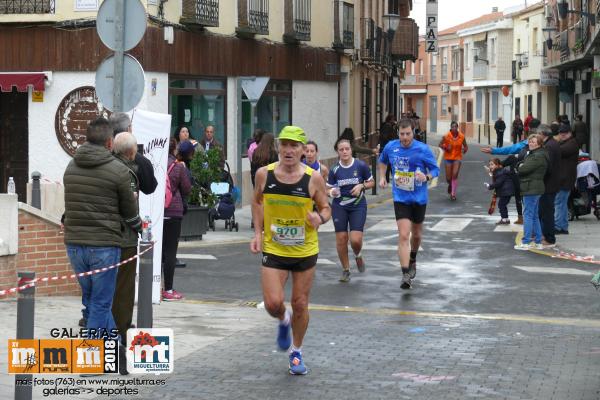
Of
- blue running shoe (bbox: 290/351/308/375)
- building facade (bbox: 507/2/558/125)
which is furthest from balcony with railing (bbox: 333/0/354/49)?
blue running shoe (bbox: 290/351/308/375)

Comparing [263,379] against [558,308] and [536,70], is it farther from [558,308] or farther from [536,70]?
[536,70]

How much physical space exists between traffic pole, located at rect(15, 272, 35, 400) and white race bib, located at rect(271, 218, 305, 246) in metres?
2.34

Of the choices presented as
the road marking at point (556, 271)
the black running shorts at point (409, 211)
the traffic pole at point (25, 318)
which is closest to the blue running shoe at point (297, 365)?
the traffic pole at point (25, 318)

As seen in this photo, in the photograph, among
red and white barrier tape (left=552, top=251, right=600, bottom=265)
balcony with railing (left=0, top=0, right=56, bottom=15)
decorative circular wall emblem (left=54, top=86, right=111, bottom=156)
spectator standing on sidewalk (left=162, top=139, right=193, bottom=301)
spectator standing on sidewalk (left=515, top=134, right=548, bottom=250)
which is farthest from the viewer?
decorative circular wall emblem (left=54, top=86, right=111, bottom=156)

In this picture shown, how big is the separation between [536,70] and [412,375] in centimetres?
5776

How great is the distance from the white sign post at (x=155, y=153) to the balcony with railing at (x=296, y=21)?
18.0m

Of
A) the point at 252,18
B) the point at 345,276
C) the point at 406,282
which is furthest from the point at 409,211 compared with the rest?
the point at 252,18

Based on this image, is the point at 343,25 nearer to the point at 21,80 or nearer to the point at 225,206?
the point at 21,80

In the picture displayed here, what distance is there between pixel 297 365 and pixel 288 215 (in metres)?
1.10

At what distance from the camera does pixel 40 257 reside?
12.6 meters

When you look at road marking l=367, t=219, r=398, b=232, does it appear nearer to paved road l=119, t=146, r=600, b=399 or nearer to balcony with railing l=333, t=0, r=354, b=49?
paved road l=119, t=146, r=600, b=399

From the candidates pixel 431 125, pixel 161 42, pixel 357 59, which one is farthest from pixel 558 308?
pixel 431 125

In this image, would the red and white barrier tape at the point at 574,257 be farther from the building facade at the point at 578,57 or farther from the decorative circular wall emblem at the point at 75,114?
the building facade at the point at 578,57

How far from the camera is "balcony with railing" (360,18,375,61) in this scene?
40406 millimetres
